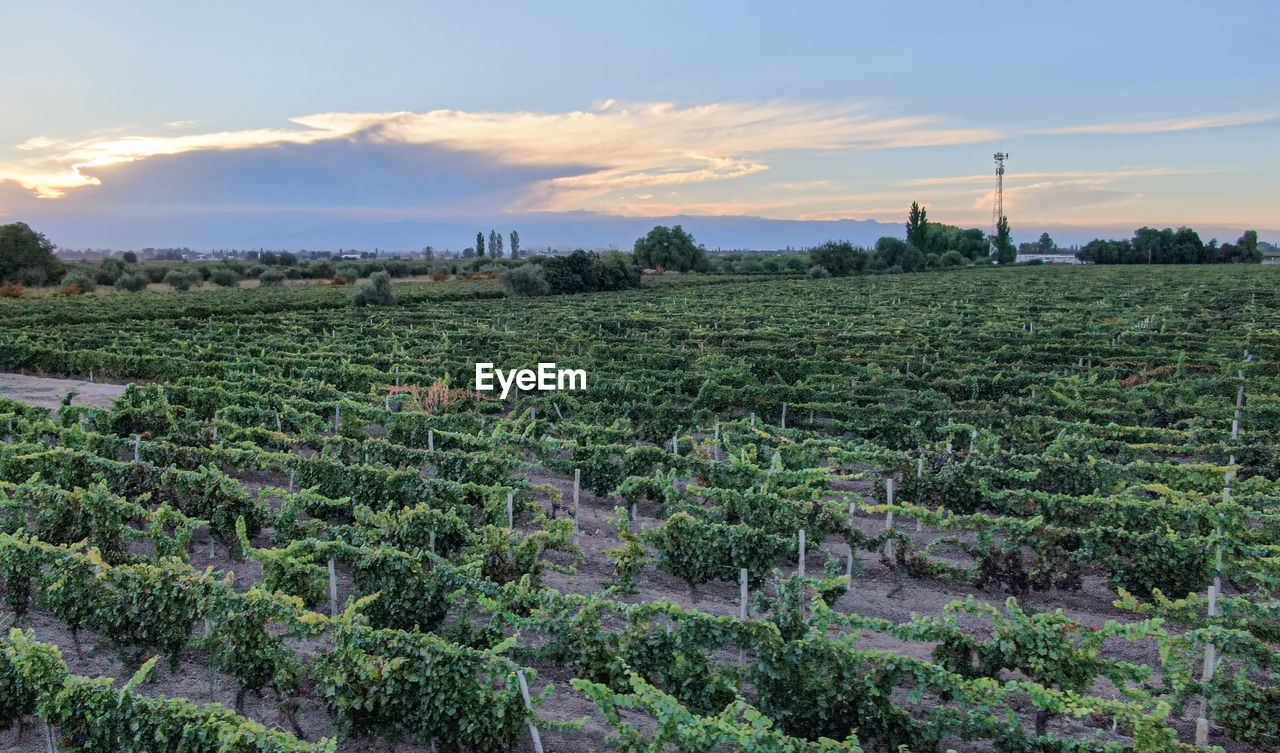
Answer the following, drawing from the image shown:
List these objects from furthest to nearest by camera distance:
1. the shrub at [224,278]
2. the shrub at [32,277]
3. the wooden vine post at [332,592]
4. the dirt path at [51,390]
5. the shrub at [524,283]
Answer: the shrub at [224,278]
the shrub at [32,277]
the shrub at [524,283]
the dirt path at [51,390]
the wooden vine post at [332,592]

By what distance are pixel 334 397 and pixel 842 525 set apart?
13.4 meters

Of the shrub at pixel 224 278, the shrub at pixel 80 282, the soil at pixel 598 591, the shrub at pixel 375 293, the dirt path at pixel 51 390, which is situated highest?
the shrub at pixel 224 278

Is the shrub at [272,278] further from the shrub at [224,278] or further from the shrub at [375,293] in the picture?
the shrub at [375,293]

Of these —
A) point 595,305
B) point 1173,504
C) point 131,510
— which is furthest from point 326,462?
point 595,305

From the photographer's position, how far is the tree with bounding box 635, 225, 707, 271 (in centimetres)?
9819

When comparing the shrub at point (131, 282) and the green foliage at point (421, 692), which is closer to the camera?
the green foliage at point (421, 692)

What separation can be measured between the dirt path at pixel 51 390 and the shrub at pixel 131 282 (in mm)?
50114

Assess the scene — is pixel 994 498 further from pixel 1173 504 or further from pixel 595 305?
pixel 595 305

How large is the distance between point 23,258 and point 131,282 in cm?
892

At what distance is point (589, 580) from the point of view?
1077 centimetres

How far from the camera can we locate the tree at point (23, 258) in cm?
6900

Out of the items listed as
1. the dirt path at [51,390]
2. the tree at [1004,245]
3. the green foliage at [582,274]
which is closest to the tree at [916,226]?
the tree at [1004,245]

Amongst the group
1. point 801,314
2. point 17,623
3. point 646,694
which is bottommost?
point 17,623

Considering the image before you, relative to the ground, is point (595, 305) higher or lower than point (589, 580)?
higher
